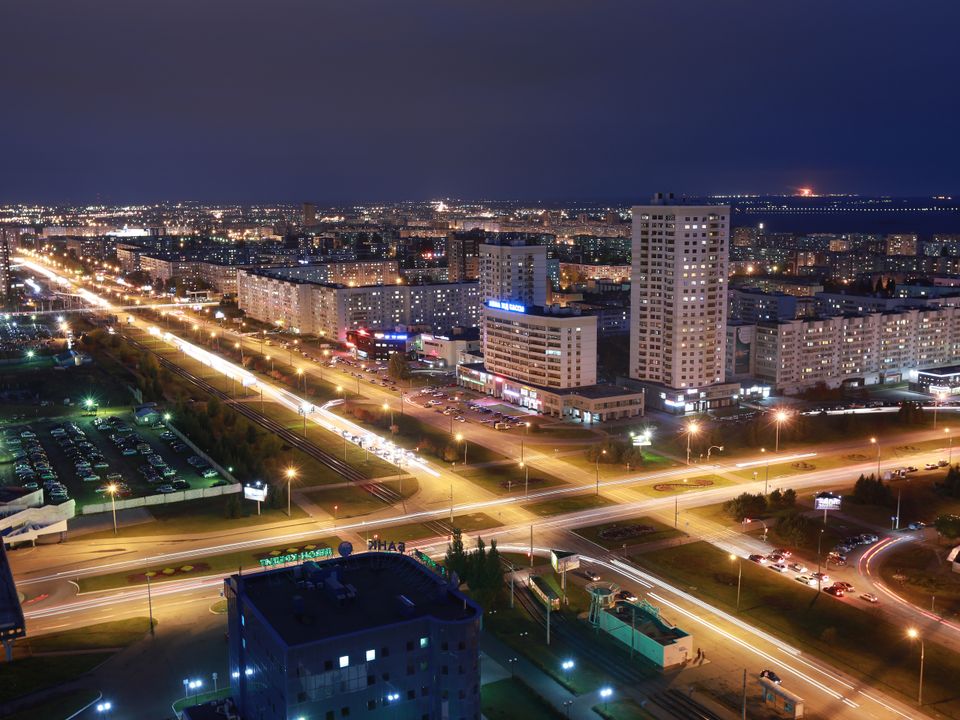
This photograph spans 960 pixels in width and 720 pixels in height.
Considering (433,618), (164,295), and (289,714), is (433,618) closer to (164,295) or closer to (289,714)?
(289,714)

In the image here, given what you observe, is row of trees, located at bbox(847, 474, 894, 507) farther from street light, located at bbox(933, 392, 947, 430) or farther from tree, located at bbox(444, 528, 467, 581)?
tree, located at bbox(444, 528, 467, 581)

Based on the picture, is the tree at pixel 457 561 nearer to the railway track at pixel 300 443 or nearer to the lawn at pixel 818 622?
the railway track at pixel 300 443

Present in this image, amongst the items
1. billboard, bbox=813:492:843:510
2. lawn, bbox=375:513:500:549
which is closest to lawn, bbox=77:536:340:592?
lawn, bbox=375:513:500:549

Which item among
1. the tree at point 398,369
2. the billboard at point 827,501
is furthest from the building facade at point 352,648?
the tree at point 398,369

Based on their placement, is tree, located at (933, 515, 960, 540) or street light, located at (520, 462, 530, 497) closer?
tree, located at (933, 515, 960, 540)

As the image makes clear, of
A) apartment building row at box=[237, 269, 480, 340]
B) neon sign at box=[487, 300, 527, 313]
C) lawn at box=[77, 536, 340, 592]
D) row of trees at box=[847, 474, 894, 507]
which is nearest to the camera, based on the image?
lawn at box=[77, 536, 340, 592]

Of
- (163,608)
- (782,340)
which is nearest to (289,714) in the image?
(163,608)

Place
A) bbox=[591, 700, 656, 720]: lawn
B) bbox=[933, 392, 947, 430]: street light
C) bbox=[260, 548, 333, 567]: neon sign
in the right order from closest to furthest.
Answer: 1. bbox=[591, 700, 656, 720]: lawn
2. bbox=[260, 548, 333, 567]: neon sign
3. bbox=[933, 392, 947, 430]: street light
